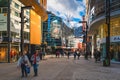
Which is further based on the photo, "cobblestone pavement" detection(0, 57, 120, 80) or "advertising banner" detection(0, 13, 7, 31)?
"advertising banner" detection(0, 13, 7, 31)

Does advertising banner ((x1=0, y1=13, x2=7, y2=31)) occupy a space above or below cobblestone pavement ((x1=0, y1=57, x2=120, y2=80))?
above

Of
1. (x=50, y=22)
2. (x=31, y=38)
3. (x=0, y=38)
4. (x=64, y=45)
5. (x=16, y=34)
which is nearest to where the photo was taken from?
(x=0, y=38)

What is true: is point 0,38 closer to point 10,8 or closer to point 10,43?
point 10,43

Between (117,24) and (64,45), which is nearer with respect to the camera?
(117,24)

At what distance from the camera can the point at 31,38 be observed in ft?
207

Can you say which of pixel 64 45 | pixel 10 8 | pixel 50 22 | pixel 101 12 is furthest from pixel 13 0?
pixel 64 45

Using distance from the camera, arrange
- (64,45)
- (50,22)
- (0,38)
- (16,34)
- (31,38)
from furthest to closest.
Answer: (64,45) → (50,22) → (31,38) → (16,34) → (0,38)

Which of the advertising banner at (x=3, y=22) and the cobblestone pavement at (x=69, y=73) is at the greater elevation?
the advertising banner at (x=3, y=22)

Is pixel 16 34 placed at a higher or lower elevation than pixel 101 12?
lower

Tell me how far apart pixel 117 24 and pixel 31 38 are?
68.4 feet

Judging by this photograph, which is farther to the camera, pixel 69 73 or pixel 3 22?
pixel 3 22

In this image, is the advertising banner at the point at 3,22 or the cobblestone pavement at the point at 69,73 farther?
the advertising banner at the point at 3,22

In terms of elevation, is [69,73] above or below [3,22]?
below

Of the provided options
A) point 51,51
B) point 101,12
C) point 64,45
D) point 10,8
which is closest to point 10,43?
point 10,8
